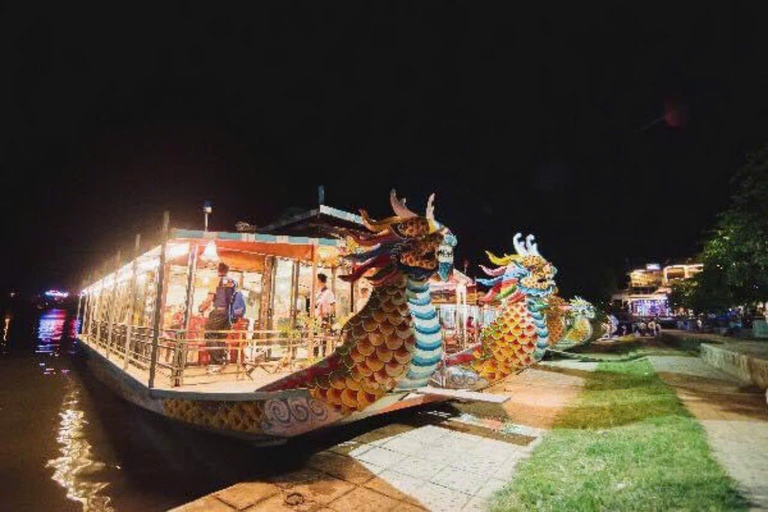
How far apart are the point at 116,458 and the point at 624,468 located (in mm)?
7683

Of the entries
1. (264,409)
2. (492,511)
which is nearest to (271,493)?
(264,409)

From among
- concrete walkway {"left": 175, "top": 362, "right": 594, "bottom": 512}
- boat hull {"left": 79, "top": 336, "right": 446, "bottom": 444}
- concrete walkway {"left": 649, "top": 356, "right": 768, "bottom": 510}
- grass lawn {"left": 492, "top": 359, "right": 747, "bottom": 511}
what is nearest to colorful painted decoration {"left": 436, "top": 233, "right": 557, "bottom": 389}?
concrete walkway {"left": 175, "top": 362, "right": 594, "bottom": 512}

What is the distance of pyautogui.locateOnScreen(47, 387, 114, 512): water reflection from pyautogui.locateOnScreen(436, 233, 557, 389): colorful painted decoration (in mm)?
5583

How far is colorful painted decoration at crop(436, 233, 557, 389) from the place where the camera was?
8211mm

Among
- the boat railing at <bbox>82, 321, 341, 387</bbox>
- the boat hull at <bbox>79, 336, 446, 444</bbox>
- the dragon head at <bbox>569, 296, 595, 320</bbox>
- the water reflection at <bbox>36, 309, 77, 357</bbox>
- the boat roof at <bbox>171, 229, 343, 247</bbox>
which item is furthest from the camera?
the water reflection at <bbox>36, 309, 77, 357</bbox>

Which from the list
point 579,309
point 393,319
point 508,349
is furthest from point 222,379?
point 579,309

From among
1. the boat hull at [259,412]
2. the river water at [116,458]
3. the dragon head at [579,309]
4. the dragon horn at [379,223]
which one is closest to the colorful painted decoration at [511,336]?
the river water at [116,458]

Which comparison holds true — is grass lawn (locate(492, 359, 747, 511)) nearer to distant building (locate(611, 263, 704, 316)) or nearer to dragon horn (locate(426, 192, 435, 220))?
dragon horn (locate(426, 192, 435, 220))

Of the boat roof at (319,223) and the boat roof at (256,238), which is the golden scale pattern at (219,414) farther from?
the boat roof at (319,223)

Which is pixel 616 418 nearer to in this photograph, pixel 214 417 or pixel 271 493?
pixel 271 493

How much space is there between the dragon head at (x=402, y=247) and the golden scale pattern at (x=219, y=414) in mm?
2420

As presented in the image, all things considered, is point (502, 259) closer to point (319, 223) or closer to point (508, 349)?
point (508, 349)

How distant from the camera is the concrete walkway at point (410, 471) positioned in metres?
4.30

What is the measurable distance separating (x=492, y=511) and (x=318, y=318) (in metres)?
4.92
